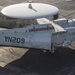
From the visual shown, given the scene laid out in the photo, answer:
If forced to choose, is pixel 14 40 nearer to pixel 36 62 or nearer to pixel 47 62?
pixel 36 62

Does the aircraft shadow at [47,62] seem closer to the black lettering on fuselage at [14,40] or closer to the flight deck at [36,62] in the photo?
the flight deck at [36,62]

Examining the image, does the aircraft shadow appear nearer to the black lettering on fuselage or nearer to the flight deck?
the flight deck

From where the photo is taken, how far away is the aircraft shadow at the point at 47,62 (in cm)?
1881

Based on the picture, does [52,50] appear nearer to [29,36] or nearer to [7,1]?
[29,36]

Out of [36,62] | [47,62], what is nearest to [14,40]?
[36,62]

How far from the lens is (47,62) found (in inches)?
784

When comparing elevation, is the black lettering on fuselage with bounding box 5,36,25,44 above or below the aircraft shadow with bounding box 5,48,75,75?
above

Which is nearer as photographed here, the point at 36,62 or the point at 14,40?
the point at 14,40

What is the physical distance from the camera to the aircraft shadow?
61.7ft

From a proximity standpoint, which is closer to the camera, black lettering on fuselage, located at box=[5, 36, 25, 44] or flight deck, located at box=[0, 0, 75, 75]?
flight deck, located at box=[0, 0, 75, 75]

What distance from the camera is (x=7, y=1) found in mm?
35219

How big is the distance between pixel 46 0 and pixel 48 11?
16090 millimetres

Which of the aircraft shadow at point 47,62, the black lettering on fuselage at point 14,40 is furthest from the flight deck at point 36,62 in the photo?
the black lettering on fuselage at point 14,40

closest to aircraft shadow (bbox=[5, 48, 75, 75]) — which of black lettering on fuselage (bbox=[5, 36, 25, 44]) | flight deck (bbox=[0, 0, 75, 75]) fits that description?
flight deck (bbox=[0, 0, 75, 75])
